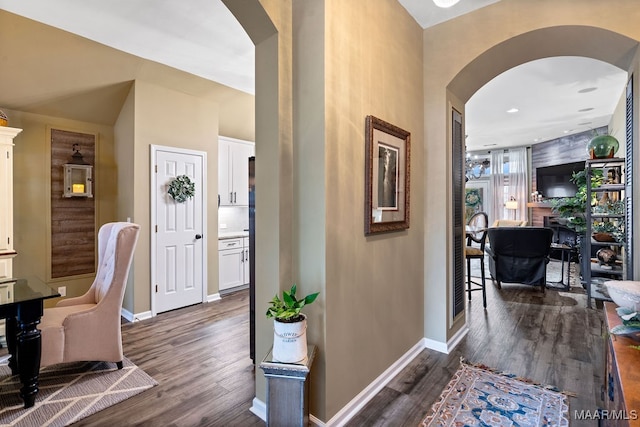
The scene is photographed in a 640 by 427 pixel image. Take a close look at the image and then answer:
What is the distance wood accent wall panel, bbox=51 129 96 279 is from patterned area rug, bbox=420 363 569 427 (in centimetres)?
441

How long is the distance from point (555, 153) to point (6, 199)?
1112 cm

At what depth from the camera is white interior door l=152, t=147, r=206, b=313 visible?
391 cm

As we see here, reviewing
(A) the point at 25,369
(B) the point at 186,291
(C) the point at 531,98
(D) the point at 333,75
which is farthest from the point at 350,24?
(C) the point at 531,98

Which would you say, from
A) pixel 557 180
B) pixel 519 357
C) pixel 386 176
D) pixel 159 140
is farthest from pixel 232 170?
pixel 557 180

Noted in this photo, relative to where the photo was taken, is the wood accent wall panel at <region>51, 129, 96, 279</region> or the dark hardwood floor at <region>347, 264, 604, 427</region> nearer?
the dark hardwood floor at <region>347, 264, 604, 427</region>

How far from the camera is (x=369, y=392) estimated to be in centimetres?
214

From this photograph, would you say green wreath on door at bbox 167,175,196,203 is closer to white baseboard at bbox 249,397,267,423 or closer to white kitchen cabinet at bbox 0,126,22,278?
white kitchen cabinet at bbox 0,126,22,278

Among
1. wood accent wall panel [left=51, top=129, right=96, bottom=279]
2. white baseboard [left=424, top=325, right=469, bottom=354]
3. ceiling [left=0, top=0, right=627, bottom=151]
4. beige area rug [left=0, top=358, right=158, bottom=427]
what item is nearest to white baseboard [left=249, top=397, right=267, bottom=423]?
beige area rug [left=0, top=358, right=158, bottom=427]

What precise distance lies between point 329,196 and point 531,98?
5.26 meters

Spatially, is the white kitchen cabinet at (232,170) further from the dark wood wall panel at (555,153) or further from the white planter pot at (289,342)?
the dark wood wall panel at (555,153)

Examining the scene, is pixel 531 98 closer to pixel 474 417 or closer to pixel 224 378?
pixel 474 417

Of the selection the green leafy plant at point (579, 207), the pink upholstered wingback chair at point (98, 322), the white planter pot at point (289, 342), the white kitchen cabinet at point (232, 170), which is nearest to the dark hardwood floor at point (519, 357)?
the white planter pot at point (289, 342)

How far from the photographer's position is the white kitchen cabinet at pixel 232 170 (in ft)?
16.8

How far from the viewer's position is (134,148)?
372 centimetres
